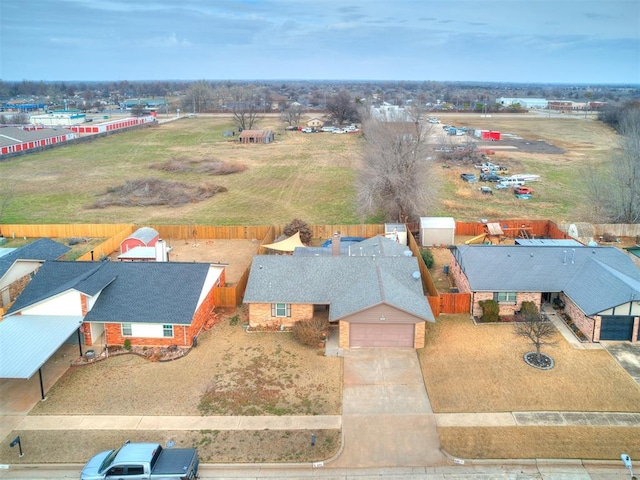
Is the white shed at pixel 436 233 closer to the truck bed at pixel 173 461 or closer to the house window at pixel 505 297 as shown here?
the house window at pixel 505 297

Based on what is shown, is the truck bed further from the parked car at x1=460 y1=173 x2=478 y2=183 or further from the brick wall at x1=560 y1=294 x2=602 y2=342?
the parked car at x1=460 y1=173 x2=478 y2=183

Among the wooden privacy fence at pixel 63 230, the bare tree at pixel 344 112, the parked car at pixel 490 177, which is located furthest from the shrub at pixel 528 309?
the bare tree at pixel 344 112

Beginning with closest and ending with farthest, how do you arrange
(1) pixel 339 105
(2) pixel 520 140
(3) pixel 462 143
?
(3) pixel 462 143 → (2) pixel 520 140 → (1) pixel 339 105

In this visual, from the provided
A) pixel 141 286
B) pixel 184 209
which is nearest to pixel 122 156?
pixel 184 209

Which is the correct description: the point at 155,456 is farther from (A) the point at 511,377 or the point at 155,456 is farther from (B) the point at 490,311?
(B) the point at 490,311

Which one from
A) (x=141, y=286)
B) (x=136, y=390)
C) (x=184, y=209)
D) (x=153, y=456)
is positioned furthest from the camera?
(x=184, y=209)

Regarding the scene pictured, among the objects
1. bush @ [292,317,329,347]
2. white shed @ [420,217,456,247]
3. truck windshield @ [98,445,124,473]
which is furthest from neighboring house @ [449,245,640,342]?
truck windshield @ [98,445,124,473]

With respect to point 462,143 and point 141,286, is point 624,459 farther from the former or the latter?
point 462,143
